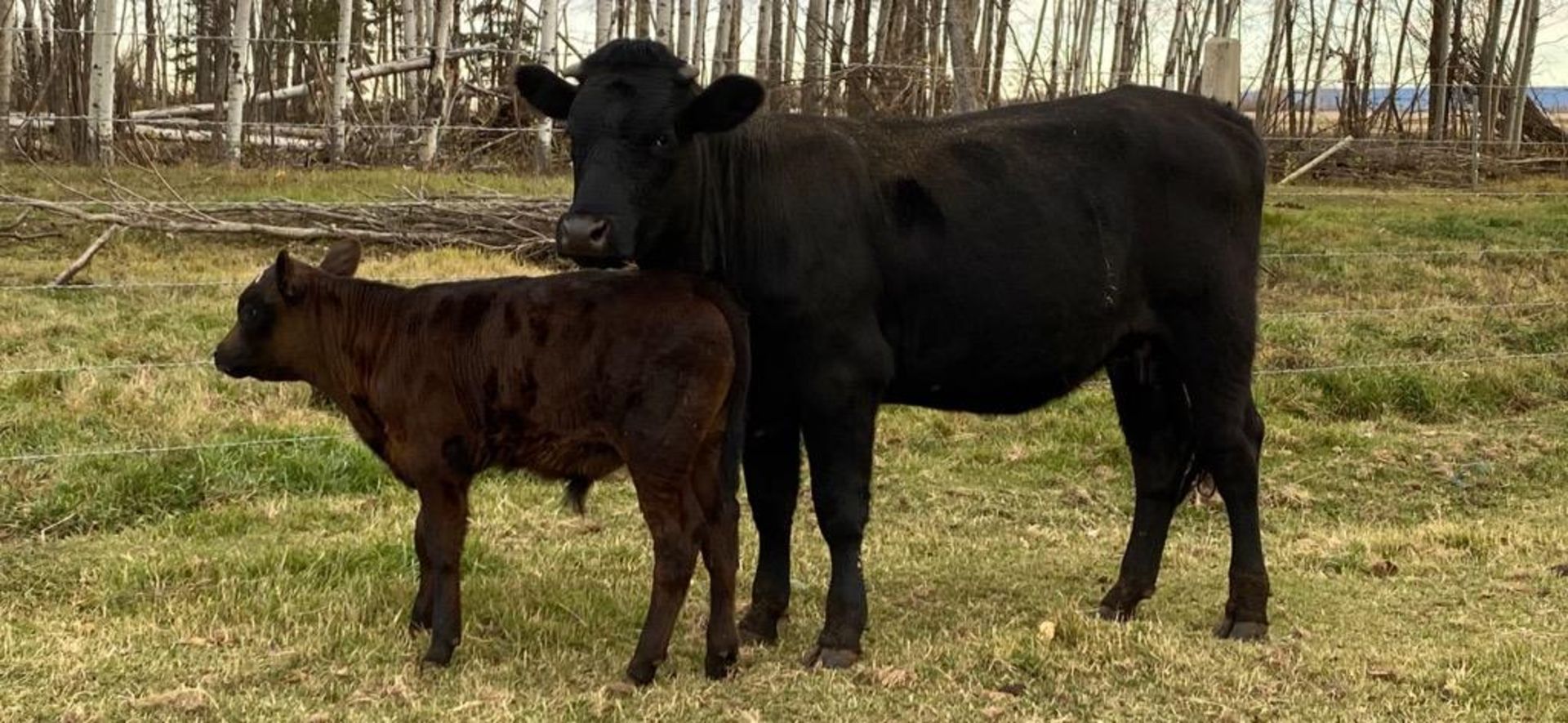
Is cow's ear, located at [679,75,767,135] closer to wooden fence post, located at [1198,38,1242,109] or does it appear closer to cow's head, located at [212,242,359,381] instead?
cow's head, located at [212,242,359,381]

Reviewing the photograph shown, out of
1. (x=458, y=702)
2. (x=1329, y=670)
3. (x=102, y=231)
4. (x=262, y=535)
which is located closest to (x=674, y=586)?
(x=458, y=702)

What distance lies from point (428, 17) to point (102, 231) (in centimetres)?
1888

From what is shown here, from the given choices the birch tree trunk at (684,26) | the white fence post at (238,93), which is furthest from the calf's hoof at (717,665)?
the birch tree trunk at (684,26)

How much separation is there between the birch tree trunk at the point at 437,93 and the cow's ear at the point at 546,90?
1633 centimetres

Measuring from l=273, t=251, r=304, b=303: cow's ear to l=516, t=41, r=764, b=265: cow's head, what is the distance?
1.13 metres

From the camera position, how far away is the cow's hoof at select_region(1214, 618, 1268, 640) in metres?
6.02

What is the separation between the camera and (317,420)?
898 centimetres

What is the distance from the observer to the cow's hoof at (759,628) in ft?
19.4

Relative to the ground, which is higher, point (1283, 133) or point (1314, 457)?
point (1283, 133)

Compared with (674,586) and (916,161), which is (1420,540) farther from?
(674,586)

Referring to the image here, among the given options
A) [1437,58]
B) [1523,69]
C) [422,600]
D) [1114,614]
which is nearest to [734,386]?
[422,600]

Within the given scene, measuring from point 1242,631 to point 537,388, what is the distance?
2.90 m

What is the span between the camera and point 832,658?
5488 mm

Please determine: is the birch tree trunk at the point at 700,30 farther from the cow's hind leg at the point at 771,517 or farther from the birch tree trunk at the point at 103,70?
the cow's hind leg at the point at 771,517
